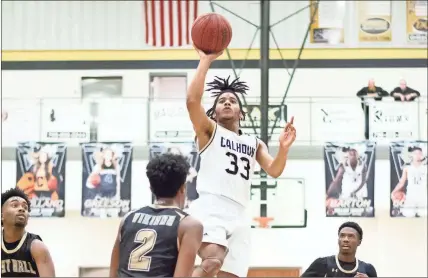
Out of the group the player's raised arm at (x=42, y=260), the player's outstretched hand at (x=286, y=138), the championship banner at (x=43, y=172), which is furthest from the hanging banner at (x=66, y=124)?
the player's outstretched hand at (x=286, y=138)

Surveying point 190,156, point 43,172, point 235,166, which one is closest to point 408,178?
point 190,156

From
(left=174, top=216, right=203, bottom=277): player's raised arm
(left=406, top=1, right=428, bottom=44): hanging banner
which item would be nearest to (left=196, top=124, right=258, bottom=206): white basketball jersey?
(left=174, top=216, right=203, bottom=277): player's raised arm

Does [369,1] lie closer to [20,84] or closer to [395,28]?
[395,28]

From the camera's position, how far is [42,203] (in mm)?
16953

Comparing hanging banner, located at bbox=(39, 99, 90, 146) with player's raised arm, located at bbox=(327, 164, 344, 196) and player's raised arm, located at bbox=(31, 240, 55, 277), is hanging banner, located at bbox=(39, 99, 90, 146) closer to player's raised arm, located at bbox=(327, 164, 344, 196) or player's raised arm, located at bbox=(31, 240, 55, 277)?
player's raised arm, located at bbox=(327, 164, 344, 196)

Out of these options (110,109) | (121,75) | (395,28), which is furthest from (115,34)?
(395,28)

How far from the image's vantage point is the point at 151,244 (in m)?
3.98

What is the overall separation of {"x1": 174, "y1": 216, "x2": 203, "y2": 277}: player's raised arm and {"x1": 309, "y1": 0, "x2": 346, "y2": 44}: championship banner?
647 inches

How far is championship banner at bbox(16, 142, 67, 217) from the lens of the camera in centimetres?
1681

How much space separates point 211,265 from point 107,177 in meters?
12.0

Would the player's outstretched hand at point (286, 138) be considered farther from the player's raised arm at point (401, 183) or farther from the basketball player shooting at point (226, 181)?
the player's raised arm at point (401, 183)

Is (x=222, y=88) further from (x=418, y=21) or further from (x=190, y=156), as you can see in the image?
(x=418, y=21)

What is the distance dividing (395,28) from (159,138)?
728 centimetres

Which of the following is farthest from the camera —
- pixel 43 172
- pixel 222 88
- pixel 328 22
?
pixel 328 22
